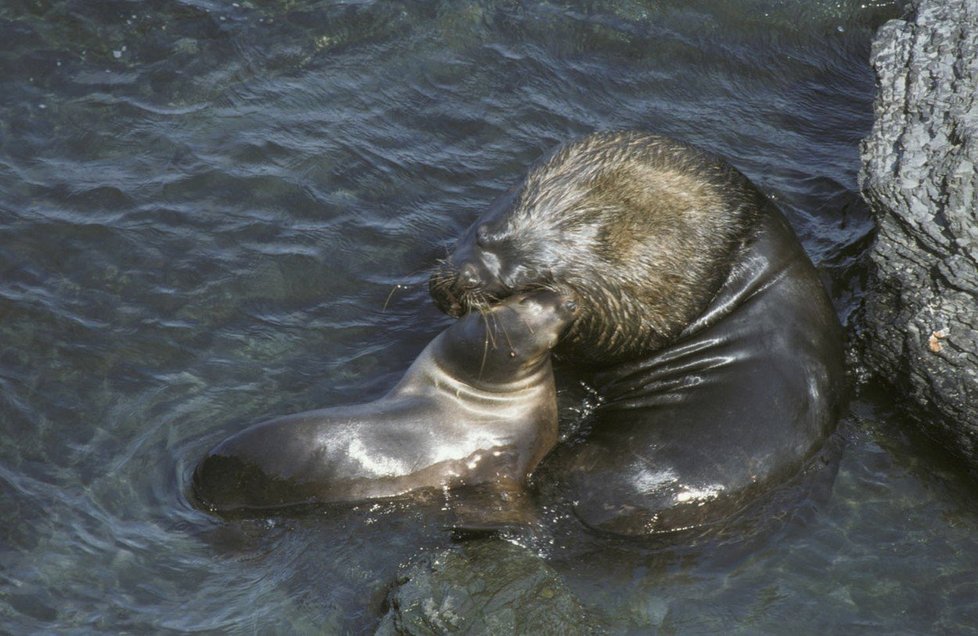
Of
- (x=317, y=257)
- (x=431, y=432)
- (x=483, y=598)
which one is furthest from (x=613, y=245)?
(x=483, y=598)

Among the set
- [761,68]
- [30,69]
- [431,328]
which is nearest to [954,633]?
[431,328]

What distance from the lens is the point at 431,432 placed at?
6543mm

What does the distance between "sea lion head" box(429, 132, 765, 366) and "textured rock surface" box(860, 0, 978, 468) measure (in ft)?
2.79

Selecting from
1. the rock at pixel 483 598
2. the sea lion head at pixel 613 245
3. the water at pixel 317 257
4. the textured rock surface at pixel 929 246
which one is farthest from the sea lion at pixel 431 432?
the textured rock surface at pixel 929 246

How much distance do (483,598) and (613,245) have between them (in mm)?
2285

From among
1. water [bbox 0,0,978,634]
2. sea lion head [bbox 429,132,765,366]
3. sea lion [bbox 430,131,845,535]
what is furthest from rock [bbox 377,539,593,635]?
sea lion head [bbox 429,132,765,366]

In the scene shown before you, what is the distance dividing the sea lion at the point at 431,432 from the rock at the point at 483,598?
0.55 m

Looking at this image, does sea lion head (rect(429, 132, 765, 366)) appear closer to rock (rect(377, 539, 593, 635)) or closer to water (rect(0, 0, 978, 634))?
water (rect(0, 0, 978, 634))

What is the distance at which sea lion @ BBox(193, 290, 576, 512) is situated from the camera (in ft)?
20.8

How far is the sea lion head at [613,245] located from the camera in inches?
279

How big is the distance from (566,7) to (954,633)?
629 centimetres

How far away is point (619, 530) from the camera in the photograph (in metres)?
6.74

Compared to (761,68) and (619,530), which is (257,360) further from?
(761,68)

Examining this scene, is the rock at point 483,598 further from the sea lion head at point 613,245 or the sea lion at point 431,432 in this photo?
the sea lion head at point 613,245
